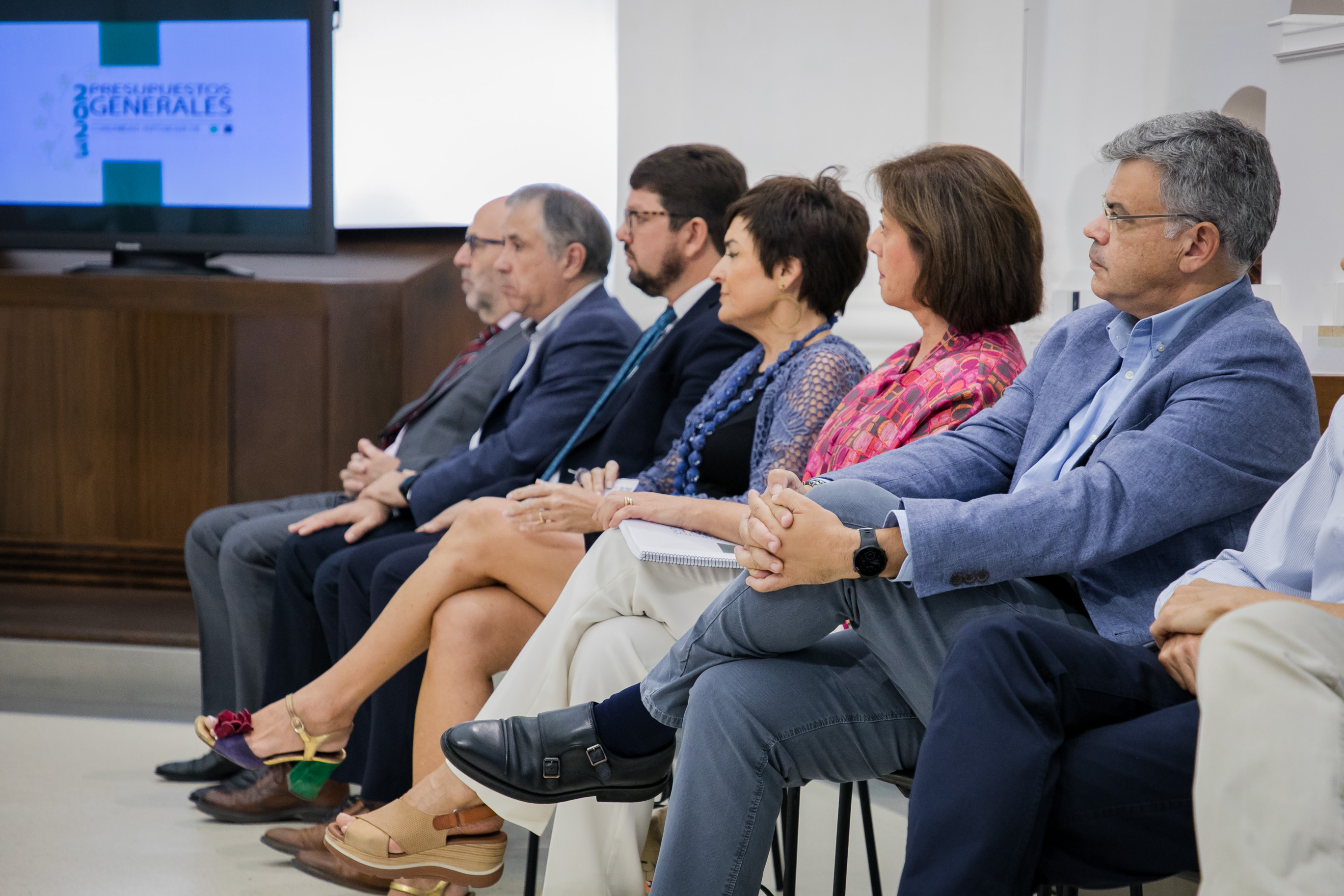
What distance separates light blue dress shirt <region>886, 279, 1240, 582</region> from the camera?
1515 mm

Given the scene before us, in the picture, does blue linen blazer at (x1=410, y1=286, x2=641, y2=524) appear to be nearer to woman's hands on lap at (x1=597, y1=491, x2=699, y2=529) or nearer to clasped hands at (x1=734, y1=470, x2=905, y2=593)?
woman's hands on lap at (x1=597, y1=491, x2=699, y2=529)

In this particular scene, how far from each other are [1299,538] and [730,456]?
105 cm

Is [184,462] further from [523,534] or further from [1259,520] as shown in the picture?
[1259,520]

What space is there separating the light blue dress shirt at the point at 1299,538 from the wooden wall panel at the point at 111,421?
3.18 meters

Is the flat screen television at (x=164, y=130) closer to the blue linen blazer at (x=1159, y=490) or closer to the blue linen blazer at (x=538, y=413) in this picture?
the blue linen blazer at (x=538, y=413)

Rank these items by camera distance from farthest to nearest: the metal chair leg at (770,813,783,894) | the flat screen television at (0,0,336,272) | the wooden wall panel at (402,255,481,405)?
the wooden wall panel at (402,255,481,405) < the flat screen television at (0,0,336,272) < the metal chair leg at (770,813,783,894)

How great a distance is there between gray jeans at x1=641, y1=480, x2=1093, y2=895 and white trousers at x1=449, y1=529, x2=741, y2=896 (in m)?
0.34

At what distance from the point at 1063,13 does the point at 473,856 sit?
2542 mm

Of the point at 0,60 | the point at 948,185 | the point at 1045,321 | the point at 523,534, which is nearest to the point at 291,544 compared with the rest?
the point at 523,534

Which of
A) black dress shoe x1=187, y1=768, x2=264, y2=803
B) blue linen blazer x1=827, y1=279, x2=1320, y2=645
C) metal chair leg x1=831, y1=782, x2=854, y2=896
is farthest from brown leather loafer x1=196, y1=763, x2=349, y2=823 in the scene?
blue linen blazer x1=827, y1=279, x2=1320, y2=645

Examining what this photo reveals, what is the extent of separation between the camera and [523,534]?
2.11 metres

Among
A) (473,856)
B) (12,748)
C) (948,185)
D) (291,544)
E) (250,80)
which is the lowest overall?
(12,748)

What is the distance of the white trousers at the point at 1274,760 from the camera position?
1.00 m

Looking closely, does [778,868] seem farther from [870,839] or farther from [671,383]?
[671,383]
